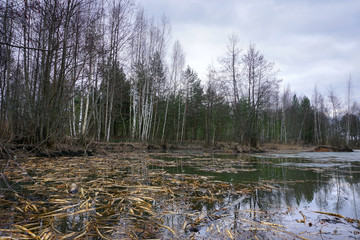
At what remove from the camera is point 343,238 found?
141cm

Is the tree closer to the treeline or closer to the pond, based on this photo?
the treeline

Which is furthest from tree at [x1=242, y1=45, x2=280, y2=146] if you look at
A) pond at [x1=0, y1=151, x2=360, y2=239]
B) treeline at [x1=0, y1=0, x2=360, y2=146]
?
pond at [x1=0, y1=151, x2=360, y2=239]

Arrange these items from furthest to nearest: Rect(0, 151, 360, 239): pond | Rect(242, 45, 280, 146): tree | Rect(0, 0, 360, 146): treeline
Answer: Rect(242, 45, 280, 146): tree, Rect(0, 0, 360, 146): treeline, Rect(0, 151, 360, 239): pond

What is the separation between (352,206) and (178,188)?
2004 mm

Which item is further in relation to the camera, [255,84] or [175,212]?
[255,84]

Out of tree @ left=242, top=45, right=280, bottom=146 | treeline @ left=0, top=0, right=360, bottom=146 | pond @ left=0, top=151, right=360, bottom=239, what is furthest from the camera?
tree @ left=242, top=45, right=280, bottom=146

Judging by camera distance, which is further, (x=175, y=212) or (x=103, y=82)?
(x=103, y=82)

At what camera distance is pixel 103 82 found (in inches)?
432

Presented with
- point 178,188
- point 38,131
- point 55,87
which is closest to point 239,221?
point 178,188

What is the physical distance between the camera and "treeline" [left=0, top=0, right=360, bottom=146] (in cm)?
654

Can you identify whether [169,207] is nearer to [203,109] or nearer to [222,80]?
[222,80]

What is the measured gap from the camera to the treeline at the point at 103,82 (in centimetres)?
654

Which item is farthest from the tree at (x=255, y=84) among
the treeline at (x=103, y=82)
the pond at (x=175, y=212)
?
the pond at (x=175, y=212)

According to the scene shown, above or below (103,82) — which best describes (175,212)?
below
